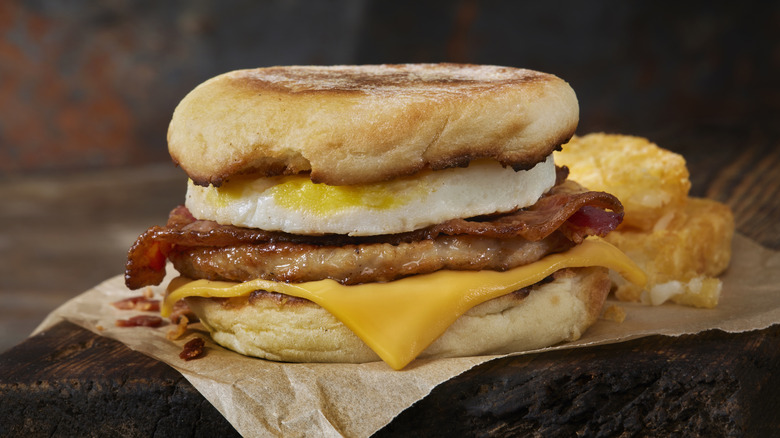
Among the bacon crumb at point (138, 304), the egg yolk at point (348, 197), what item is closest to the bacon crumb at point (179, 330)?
the bacon crumb at point (138, 304)

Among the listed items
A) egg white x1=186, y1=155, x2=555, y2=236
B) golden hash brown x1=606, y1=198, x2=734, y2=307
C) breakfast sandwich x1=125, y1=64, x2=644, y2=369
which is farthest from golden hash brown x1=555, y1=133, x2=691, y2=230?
egg white x1=186, y1=155, x2=555, y2=236

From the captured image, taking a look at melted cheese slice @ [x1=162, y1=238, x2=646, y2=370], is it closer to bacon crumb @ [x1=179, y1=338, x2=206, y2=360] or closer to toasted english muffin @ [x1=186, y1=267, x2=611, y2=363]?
toasted english muffin @ [x1=186, y1=267, x2=611, y2=363]

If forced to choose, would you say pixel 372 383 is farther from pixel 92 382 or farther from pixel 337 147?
pixel 92 382

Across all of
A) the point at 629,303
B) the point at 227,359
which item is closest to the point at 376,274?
the point at 227,359

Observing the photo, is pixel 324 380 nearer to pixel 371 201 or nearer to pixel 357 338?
pixel 357 338

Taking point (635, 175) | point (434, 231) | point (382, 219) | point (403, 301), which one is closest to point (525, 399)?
point (403, 301)

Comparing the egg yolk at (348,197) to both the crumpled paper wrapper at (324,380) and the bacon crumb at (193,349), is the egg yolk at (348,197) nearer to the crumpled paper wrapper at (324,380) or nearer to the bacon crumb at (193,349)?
the crumpled paper wrapper at (324,380)
